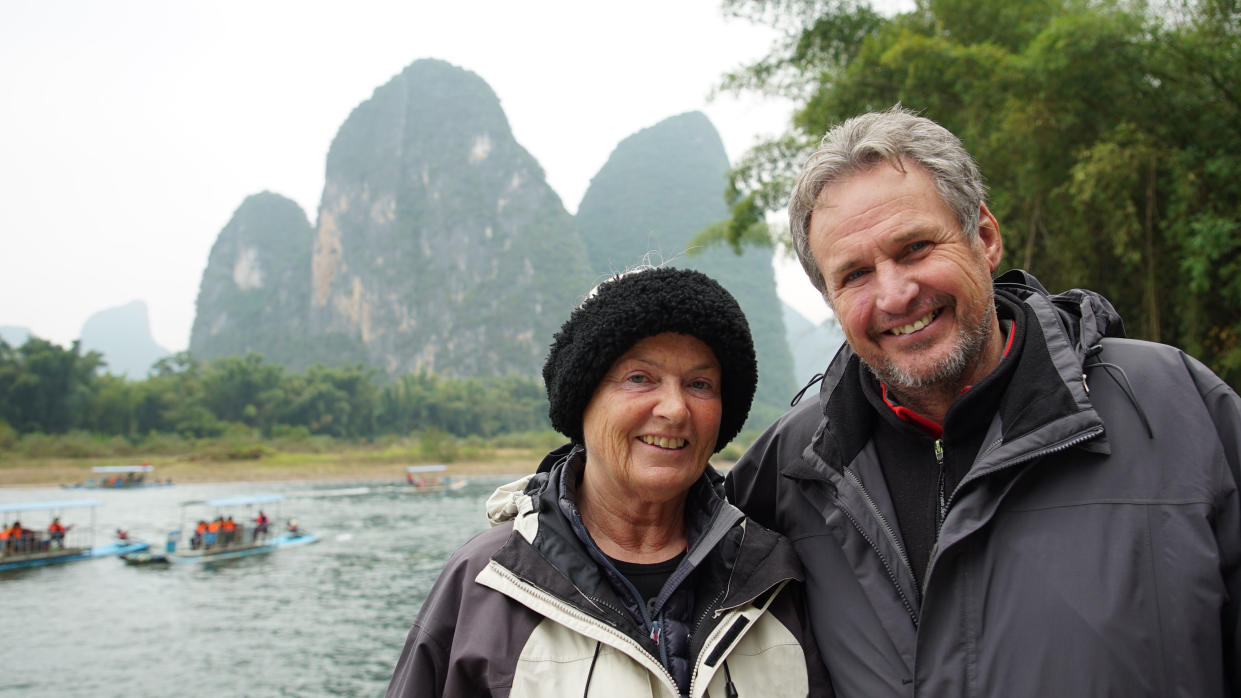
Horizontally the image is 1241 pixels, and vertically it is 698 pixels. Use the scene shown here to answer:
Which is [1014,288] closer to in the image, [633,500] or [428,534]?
[633,500]

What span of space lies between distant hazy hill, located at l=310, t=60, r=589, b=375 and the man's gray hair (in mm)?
98641

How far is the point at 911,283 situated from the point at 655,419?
563mm

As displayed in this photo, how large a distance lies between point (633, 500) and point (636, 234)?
379 feet

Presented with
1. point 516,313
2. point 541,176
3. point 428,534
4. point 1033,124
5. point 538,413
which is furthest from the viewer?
point 541,176

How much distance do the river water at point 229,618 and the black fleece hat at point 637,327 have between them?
9.49 meters

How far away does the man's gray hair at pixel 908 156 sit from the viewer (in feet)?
5.28

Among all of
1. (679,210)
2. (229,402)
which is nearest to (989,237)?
(229,402)

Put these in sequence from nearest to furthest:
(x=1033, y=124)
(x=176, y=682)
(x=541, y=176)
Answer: (x=1033, y=124) → (x=176, y=682) → (x=541, y=176)

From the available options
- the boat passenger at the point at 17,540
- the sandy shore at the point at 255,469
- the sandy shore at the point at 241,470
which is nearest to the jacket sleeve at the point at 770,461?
the boat passenger at the point at 17,540

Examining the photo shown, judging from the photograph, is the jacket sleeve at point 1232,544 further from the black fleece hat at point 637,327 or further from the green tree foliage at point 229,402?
the green tree foliage at point 229,402

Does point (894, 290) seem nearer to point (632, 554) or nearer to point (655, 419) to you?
point (655, 419)

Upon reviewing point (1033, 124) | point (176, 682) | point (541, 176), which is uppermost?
point (541, 176)

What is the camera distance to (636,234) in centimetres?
11600

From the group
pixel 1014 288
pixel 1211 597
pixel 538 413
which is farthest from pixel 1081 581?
pixel 538 413
